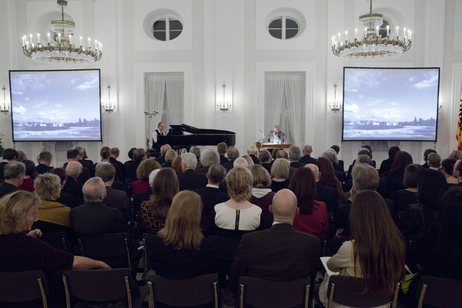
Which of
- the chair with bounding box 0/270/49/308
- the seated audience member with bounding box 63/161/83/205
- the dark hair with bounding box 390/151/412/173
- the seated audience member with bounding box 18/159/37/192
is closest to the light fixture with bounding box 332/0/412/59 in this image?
the dark hair with bounding box 390/151/412/173

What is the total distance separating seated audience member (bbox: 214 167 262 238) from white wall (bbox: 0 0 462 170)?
27.8 ft

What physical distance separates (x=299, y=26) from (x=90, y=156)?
27.6 feet

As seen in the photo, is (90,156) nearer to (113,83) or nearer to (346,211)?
(113,83)

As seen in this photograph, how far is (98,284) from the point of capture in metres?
2.44

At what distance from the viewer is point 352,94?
1145 centimetres

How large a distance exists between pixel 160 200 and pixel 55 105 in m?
10.2

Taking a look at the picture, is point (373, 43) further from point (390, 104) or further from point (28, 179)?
point (28, 179)

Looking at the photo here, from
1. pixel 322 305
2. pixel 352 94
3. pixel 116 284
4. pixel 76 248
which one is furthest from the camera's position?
pixel 352 94

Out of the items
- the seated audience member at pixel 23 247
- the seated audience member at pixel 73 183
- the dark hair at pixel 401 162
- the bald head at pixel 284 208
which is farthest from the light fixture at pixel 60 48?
the bald head at pixel 284 208

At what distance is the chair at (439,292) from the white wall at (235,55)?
9.44 meters

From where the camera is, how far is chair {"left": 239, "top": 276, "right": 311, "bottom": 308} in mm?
2295

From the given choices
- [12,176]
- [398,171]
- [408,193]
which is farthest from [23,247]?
[398,171]

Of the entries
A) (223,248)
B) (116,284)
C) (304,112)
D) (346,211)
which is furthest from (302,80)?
(116,284)

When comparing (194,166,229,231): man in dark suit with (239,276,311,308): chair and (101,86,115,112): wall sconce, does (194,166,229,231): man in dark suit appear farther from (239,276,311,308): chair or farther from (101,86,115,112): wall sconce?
(101,86,115,112): wall sconce
